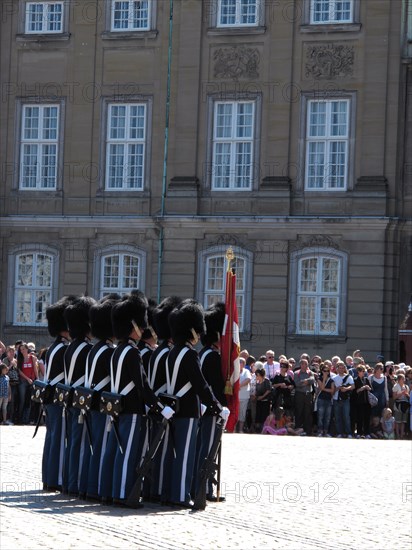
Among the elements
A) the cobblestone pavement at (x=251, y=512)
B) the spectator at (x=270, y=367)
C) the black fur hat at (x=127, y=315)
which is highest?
the black fur hat at (x=127, y=315)

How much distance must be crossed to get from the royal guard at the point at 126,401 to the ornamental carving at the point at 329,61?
2034 centimetres

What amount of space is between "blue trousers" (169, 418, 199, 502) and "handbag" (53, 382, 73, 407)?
3.52ft

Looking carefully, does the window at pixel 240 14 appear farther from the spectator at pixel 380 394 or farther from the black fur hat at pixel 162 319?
the black fur hat at pixel 162 319

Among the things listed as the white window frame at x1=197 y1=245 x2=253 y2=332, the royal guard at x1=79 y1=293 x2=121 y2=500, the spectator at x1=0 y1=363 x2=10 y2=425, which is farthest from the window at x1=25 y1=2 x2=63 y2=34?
the royal guard at x1=79 y1=293 x2=121 y2=500

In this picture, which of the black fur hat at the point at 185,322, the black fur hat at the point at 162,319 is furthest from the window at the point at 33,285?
the black fur hat at the point at 185,322

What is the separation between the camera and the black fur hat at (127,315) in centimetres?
1359

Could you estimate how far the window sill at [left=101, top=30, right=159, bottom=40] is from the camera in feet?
114

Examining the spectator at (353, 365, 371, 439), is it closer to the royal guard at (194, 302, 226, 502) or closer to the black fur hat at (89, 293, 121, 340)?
the royal guard at (194, 302, 226, 502)

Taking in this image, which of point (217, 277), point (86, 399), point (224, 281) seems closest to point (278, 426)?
point (224, 281)

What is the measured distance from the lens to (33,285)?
3547 cm

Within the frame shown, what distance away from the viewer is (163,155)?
34.6 metres

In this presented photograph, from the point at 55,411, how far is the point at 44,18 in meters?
22.6

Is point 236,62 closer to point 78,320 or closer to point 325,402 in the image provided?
point 325,402

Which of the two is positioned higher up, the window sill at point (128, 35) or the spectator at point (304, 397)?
the window sill at point (128, 35)
